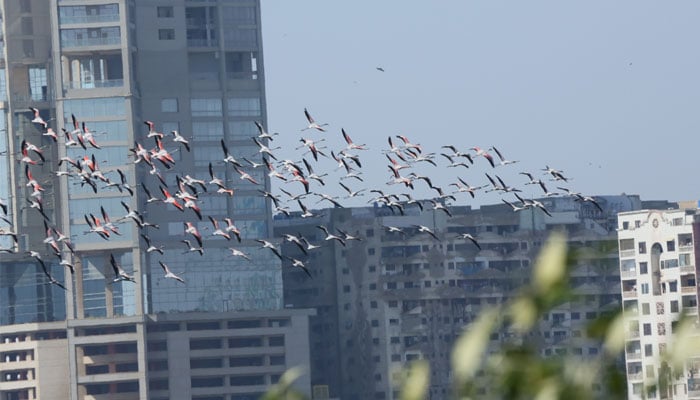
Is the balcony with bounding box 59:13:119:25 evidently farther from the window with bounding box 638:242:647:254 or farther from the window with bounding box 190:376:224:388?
the window with bounding box 638:242:647:254

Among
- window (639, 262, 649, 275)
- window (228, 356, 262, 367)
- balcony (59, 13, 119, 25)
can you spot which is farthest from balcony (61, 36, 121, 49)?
window (639, 262, 649, 275)

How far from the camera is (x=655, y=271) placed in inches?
3686

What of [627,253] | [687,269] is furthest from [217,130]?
[687,269]

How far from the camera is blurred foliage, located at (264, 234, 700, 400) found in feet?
17.6

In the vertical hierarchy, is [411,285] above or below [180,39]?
below

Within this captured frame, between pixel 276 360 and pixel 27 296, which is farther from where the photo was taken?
pixel 27 296

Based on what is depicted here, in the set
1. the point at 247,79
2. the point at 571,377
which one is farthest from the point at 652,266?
the point at 571,377

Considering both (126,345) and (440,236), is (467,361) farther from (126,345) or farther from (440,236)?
(440,236)

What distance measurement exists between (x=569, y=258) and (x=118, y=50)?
10215cm

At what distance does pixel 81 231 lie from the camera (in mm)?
104438

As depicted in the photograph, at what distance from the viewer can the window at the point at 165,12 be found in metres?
108

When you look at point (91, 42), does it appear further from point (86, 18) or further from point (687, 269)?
point (687, 269)

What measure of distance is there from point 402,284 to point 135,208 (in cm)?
1734

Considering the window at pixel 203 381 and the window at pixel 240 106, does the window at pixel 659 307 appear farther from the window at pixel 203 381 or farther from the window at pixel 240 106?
the window at pixel 240 106
